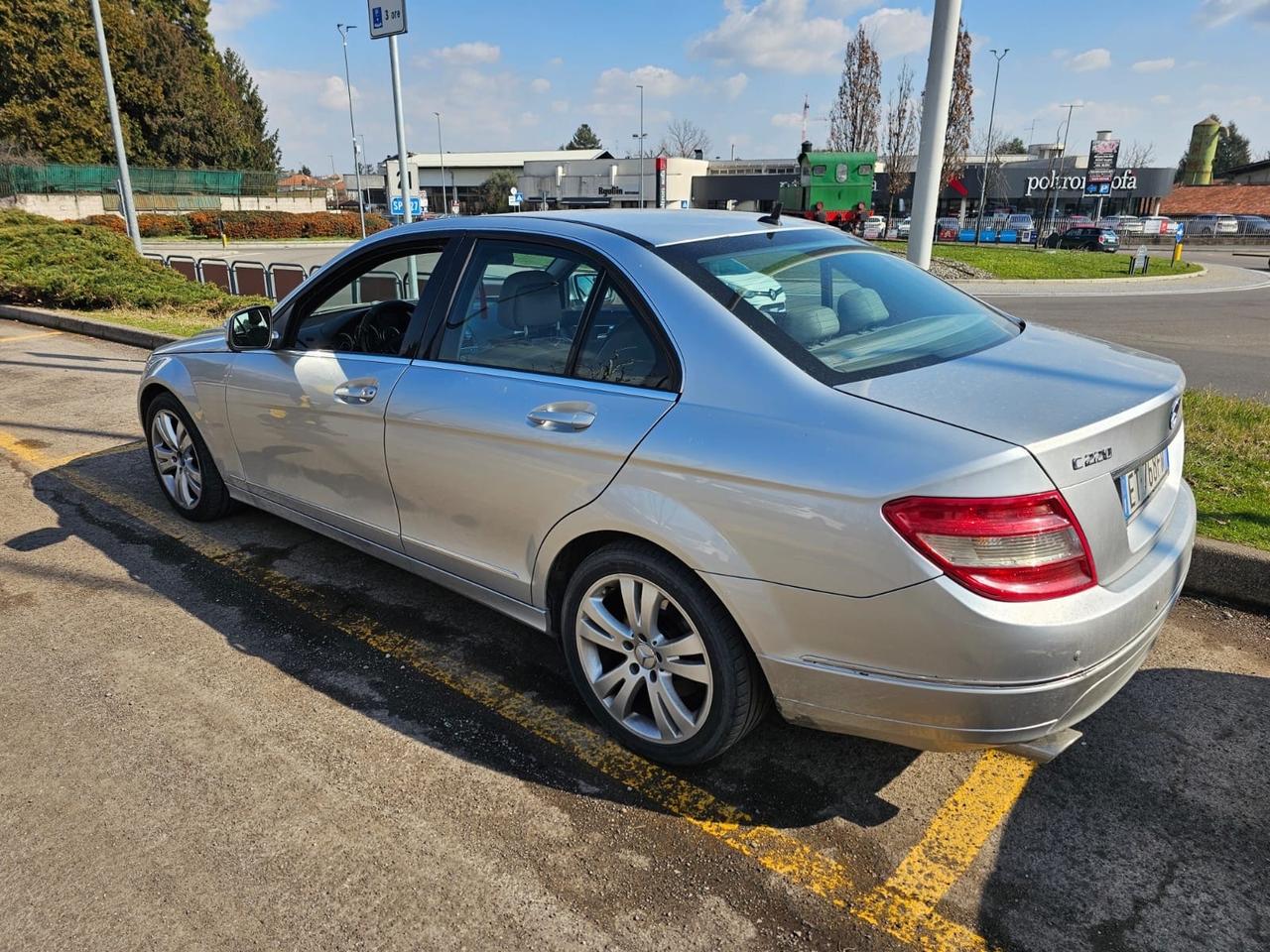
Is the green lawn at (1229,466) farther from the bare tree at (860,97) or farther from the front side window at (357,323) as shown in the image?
the bare tree at (860,97)

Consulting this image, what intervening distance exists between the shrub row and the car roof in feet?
139

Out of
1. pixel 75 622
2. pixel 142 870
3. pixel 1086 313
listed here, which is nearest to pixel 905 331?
pixel 142 870

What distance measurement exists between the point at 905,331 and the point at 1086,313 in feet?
52.9

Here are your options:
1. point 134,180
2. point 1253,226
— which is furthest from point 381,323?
point 1253,226

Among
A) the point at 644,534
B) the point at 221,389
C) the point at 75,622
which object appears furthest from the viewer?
the point at 221,389

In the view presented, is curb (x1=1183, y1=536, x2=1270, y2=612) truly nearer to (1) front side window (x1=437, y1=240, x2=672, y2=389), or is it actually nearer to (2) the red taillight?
(2) the red taillight

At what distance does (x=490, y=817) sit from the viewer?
2.59m

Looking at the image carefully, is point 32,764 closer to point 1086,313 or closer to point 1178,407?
point 1178,407

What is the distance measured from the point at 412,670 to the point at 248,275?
15.4 m

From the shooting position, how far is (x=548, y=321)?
3.06 meters

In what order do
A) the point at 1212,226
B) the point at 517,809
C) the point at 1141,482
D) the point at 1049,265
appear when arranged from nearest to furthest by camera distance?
the point at 1141,482 < the point at 517,809 < the point at 1049,265 < the point at 1212,226

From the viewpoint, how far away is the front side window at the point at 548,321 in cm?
274

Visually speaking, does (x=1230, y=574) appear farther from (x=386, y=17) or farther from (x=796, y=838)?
(x=386, y=17)

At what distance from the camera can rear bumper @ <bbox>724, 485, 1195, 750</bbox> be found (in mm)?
2076
